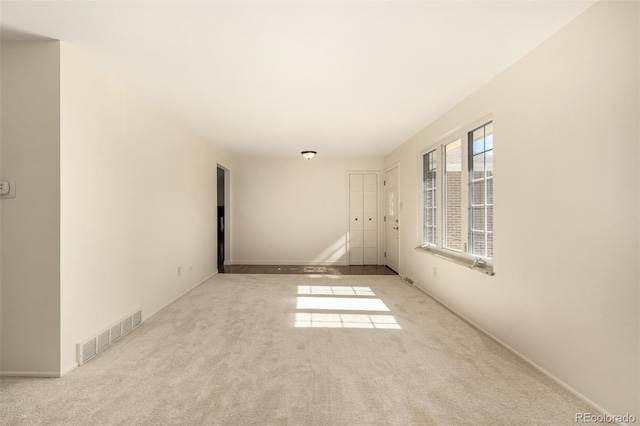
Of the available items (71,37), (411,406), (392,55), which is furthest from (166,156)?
(411,406)

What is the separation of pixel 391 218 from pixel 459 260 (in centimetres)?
307

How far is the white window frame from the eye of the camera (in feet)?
10.9

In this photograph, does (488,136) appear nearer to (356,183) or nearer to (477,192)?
(477,192)

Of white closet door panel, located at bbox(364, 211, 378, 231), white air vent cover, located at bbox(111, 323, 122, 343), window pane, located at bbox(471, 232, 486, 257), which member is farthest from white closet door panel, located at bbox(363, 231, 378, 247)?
white air vent cover, located at bbox(111, 323, 122, 343)

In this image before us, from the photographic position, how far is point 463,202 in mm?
3594

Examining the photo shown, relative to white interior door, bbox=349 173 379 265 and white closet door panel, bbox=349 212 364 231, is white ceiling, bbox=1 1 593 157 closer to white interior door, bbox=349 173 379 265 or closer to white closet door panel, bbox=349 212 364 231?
white interior door, bbox=349 173 379 265

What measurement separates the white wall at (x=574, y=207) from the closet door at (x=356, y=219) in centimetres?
426

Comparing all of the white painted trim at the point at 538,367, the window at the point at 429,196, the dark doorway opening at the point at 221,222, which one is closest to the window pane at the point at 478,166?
the window at the point at 429,196

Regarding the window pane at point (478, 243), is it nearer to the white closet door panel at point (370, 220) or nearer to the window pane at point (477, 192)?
the window pane at point (477, 192)

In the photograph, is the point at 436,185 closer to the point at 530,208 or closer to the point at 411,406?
the point at 530,208

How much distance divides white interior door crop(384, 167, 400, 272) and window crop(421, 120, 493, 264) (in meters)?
1.46

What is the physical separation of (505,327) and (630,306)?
118cm

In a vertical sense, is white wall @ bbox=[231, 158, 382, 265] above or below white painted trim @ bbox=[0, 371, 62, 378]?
above

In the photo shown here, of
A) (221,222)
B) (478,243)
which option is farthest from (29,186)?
(221,222)
